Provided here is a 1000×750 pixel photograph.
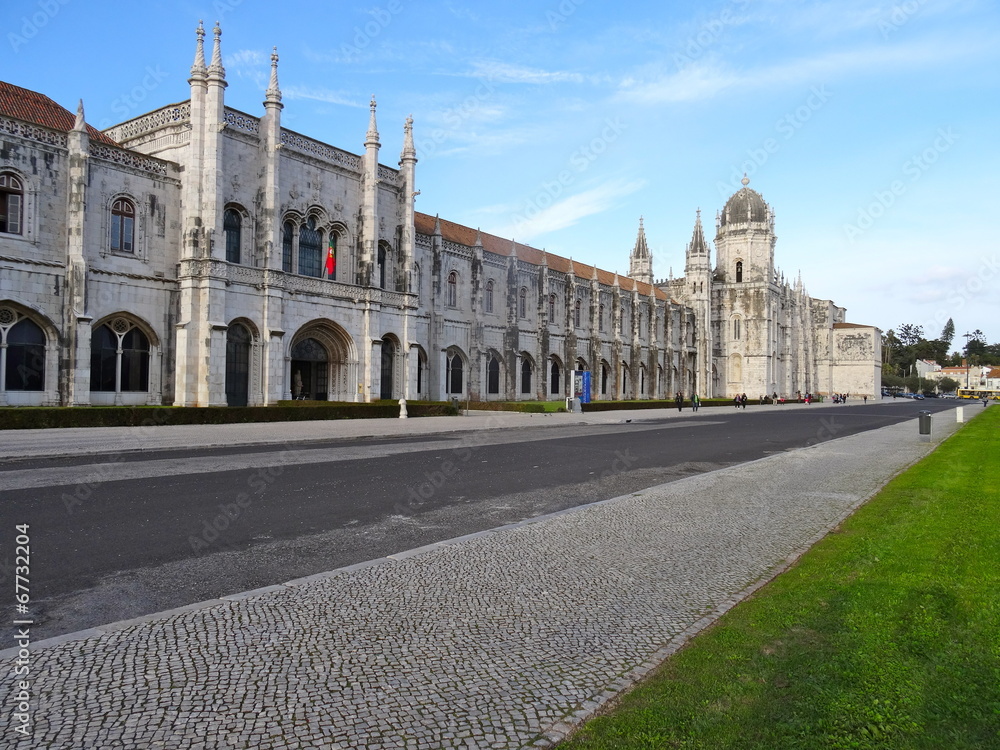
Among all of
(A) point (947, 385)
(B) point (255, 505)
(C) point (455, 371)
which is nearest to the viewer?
(B) point (255, 505)

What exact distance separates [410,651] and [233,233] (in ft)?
99.1

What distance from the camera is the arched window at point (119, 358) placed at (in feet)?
89.2

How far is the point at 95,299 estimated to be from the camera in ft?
87.8

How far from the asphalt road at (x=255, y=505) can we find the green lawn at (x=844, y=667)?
3.82m

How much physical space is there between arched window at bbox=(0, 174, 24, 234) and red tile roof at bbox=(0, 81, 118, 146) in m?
3.66

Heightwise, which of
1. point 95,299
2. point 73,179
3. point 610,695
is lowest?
point 610,695

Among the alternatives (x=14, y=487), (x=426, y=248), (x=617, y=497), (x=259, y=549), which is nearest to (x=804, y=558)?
(x=617, y=497)

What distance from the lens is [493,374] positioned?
49.9 meters

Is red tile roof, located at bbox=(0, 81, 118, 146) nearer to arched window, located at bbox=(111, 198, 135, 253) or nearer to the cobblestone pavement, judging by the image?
arched window, located at bbox=(111, 198, 135, 253)

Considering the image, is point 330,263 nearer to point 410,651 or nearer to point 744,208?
point 410,651

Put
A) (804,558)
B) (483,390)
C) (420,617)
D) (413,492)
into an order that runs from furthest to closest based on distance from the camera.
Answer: (483,390), (413,492), (804,558), (420,617)

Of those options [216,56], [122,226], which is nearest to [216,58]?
[216,56]

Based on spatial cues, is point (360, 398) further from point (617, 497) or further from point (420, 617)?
point (420, 617)

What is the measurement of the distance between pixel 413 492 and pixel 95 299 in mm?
21986
